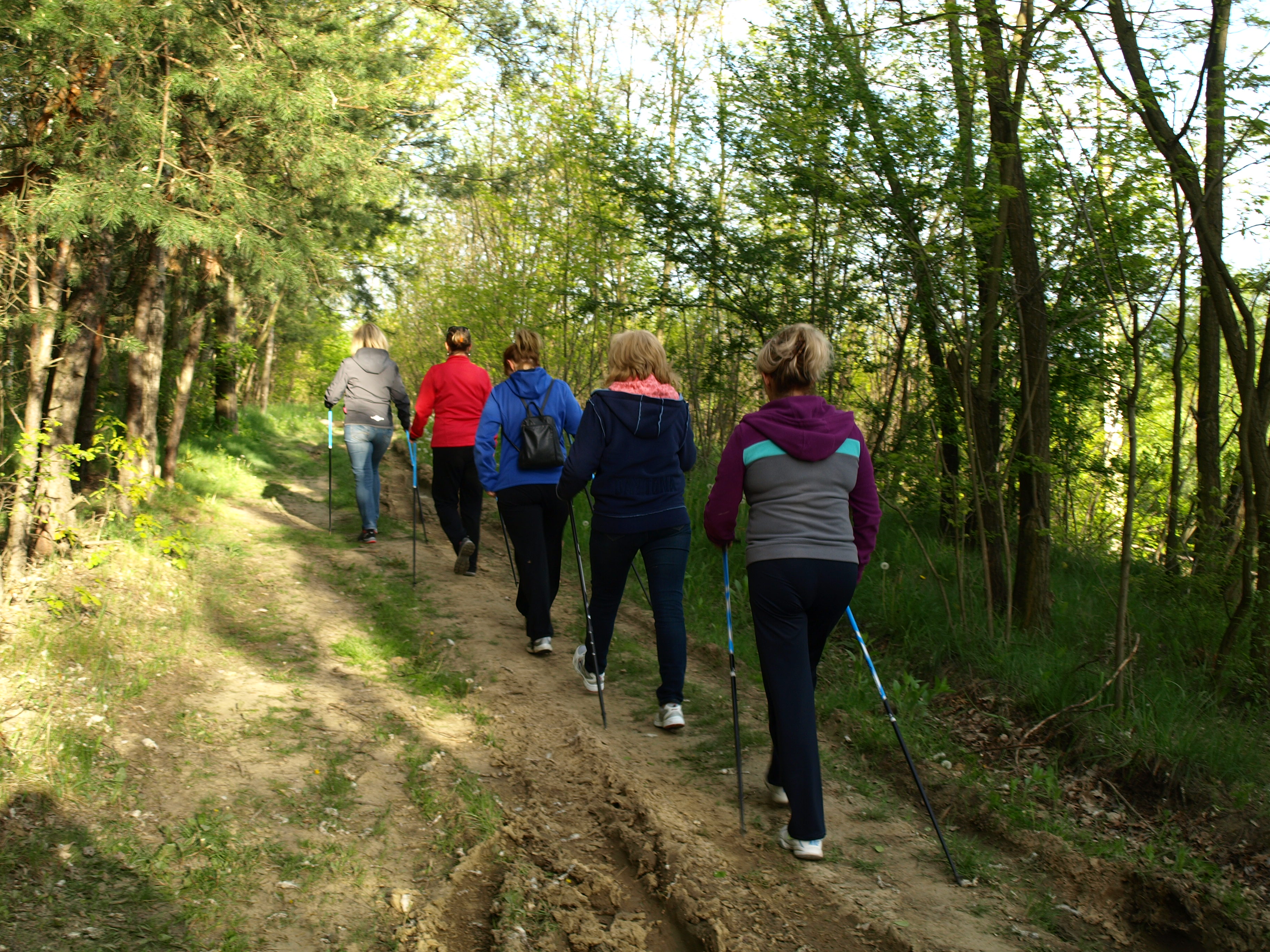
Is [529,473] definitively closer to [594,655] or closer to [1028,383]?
[594,655]

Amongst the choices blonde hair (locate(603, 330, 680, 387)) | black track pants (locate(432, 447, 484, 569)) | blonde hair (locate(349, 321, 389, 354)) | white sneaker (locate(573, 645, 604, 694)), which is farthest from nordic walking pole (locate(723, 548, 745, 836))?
blonde hair (locate(349, 321, 389, 354))

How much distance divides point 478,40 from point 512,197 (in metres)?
4.37

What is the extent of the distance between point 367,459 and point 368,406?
1.71ft

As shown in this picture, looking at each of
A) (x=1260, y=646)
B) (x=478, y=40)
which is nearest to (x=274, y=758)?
(x=1260, y=646)

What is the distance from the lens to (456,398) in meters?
8.13

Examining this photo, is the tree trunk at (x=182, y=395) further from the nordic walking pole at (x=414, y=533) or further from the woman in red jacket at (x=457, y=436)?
the woman in red jacket at (x=457, y=436)

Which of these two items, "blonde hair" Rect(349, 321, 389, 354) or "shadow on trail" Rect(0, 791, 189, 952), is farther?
"blonde hair" Rect(349, 321, 389, 354)

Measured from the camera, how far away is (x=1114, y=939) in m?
3.44

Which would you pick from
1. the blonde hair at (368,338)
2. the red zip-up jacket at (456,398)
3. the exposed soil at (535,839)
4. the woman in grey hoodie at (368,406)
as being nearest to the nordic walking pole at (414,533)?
the woman in grey hoodie at (368,406)

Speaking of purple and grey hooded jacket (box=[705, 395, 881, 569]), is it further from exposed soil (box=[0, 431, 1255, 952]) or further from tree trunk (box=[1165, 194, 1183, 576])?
tree trunk (box=[1165, 194, 1183, 576])

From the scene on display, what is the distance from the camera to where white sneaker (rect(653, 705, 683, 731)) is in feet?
16.9

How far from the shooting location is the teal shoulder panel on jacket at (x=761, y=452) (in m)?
3.84

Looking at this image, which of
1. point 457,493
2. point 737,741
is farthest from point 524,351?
point 737,741

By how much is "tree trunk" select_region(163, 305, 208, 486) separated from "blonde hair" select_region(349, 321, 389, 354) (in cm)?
246
